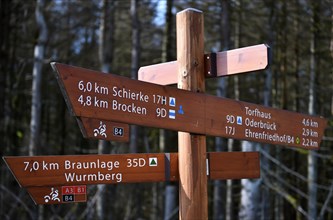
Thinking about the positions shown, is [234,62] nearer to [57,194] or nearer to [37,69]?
[57,194]

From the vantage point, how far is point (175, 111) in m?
3.49

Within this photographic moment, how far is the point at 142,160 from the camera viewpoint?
371 centimetres

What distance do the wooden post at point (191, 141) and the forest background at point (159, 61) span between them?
4.82 meters

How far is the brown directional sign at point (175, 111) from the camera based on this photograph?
306 cm

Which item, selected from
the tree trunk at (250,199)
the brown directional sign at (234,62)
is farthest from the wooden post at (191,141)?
the tree trunk at (250,199)

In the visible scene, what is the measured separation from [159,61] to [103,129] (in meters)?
11.4

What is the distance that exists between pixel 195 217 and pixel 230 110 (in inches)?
31.4

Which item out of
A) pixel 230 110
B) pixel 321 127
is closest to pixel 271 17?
pixel 321 127

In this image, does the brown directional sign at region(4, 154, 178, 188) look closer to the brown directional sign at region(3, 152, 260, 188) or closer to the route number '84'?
the brown directional sign at region(3, 152, 260, 188)

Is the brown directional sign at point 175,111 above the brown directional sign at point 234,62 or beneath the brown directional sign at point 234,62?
beneath

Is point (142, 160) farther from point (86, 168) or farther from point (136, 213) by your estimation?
point (136, 213)

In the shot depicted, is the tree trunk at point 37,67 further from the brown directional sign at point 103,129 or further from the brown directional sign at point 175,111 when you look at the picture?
the brown directional sign at point 103,129

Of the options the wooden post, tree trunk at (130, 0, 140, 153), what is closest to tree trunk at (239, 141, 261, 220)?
tree trunk at (130, 0, 140, 153)

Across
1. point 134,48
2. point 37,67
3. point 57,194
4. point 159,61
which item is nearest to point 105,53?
point 37,67
